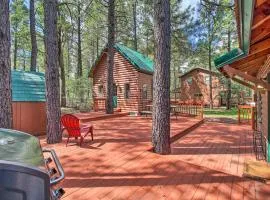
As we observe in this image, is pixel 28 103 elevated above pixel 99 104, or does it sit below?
above

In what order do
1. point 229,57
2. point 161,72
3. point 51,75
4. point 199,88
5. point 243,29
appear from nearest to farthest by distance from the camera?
point 243,29 → point 229,57 → point 161,72 → point 51,75 → point 199,88

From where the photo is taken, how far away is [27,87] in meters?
9.05

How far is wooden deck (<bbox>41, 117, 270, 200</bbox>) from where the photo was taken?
3950mm

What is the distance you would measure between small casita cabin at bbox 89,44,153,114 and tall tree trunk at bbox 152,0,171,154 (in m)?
12.3

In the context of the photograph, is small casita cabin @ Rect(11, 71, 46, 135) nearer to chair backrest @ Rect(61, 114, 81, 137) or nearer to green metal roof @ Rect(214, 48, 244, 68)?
chair backrest @ Rect(61, 114, 81, 137)

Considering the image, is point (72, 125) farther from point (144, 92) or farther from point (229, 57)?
point (144, 92)

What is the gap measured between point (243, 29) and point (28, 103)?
25.2 feet

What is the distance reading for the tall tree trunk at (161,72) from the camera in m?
6.30

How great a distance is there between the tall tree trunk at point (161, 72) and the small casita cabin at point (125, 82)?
12298 mm

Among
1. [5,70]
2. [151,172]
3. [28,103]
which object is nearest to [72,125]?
[5,70]

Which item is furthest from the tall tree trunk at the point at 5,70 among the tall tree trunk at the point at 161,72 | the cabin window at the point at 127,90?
the cabin window at the point at 127,90

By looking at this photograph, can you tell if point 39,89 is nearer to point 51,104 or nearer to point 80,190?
point 51,104

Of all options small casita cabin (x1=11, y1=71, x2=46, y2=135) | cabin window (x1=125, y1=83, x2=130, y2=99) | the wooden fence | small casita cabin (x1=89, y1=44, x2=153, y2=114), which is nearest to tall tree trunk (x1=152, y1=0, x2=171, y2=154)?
small casita cabin (x1=11, y1=71, x2=46, y2=135)

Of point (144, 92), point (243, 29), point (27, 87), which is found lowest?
point (27, 87)
